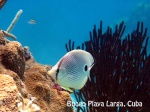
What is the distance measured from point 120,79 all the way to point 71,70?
1.60 m

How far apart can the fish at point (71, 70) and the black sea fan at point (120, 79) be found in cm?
130

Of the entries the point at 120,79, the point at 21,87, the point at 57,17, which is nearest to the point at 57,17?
the point at 57,17

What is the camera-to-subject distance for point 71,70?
2.29 m

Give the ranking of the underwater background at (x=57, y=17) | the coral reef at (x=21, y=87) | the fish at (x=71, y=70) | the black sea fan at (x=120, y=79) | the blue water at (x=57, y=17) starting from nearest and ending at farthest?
the coral reef at (x=21, y=87), the fish at (x=71, y=70), the black sea fan at (x=120, y=79), the underwater background at (x=57, y=17), the blue water at (x=57, y=17)

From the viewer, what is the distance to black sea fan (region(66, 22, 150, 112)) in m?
3.64

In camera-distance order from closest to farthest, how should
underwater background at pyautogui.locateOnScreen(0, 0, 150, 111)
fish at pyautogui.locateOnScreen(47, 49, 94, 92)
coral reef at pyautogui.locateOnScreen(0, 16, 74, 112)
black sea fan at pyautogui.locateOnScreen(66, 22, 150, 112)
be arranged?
coral reef at pyautogui.locateOnScreen(0, 16, 74, 112) → fish at pyautogui.locateOnScreen(47, 49, 94, 92) → black sea fan at pyautogui.locateOnScreen(66, 22, 150, 112) → underwater background at pyautogui.locateOnScreen(0, 0, 150, 111)

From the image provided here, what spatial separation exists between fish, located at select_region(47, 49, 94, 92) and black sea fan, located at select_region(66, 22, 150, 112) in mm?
1302

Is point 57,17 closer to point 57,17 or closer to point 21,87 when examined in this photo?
point 57,17

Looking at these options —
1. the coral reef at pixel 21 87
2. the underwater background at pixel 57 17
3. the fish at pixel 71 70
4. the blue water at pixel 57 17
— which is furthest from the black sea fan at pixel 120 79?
the blue water at pixel 57 17

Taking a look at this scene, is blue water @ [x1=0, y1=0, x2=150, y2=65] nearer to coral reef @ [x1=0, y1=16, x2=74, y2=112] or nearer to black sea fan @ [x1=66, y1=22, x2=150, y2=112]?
black sea fan @ [x1=66, y1=22, x2=150, y2=112]

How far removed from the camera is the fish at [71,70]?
2.22m

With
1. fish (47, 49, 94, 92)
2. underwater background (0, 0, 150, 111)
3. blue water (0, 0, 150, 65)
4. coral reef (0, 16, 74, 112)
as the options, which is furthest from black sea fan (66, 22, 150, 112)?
blue water (0, 0, 150, 65)

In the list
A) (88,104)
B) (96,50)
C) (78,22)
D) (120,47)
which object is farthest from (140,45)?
(78,22)

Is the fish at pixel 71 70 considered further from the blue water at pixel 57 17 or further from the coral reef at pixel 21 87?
the blue water at pixel 57 17
